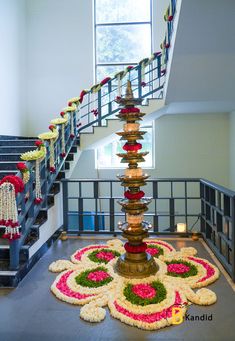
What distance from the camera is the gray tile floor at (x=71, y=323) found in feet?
5.83

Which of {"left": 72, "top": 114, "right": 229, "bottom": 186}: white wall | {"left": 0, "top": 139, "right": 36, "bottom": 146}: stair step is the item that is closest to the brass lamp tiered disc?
{"left": 0, "top": 139, "right": 36, "bottom": 146}: stair step

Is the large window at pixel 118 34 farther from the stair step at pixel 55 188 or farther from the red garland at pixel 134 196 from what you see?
the red garland at pixel 134 196

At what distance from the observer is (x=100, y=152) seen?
6789 millimetres

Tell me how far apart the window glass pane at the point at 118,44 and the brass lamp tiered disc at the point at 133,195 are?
4.43 meters

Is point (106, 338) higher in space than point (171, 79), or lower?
lower

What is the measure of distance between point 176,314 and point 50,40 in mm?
6498

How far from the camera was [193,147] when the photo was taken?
253 inches

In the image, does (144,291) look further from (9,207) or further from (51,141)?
(51,141)

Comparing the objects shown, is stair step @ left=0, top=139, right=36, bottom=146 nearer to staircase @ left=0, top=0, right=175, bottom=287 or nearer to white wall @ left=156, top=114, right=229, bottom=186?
staircase @ left=0, top=0, right=175, bottom=287

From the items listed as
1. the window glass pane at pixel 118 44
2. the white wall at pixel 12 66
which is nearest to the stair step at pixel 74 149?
the white wall at pixel 12 66

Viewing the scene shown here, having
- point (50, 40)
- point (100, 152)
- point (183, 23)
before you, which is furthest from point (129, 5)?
point (183, 23)

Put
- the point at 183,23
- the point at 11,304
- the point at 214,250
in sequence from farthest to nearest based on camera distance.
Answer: the point at 214,250 < the point at 183,23 < the point at 11,304

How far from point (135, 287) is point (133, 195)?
31.7 inches

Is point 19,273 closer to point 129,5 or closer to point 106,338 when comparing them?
point 106,338
